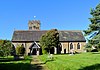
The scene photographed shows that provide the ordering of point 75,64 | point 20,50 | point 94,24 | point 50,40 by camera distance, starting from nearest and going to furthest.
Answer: point 75,64 → point 94,24 → point 50,40 → point 20,50

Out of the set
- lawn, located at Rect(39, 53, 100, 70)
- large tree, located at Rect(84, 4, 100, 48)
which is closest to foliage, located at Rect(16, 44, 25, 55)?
large tree, located at Rect(84, 4, 100, 48)

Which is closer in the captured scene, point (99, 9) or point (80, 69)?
point (80, 69)

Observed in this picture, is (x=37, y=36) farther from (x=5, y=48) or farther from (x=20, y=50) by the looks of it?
(x=5, y=48)

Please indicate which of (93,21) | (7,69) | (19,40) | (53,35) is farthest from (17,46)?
(7,69)

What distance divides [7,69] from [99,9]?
3634cm

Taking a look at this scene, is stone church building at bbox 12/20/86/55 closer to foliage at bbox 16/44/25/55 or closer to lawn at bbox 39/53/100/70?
foliage at bbox 16/44/25/55

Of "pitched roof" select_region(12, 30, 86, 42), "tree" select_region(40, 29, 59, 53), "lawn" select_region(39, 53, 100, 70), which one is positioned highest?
"pitched roof" select_region(12, 30, 86, 42)

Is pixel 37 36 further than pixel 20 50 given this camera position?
Yes

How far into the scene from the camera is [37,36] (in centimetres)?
9375

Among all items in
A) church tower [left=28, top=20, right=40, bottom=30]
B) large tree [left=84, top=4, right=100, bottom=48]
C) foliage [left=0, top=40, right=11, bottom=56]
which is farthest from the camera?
church tower [left=28, top=20, right=40, bottom=30]

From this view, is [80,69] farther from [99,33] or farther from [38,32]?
[38,32]

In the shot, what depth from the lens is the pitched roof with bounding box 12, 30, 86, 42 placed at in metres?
92.6

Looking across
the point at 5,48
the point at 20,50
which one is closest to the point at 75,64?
the point at 5,48

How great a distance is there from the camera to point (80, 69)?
21109 mm
